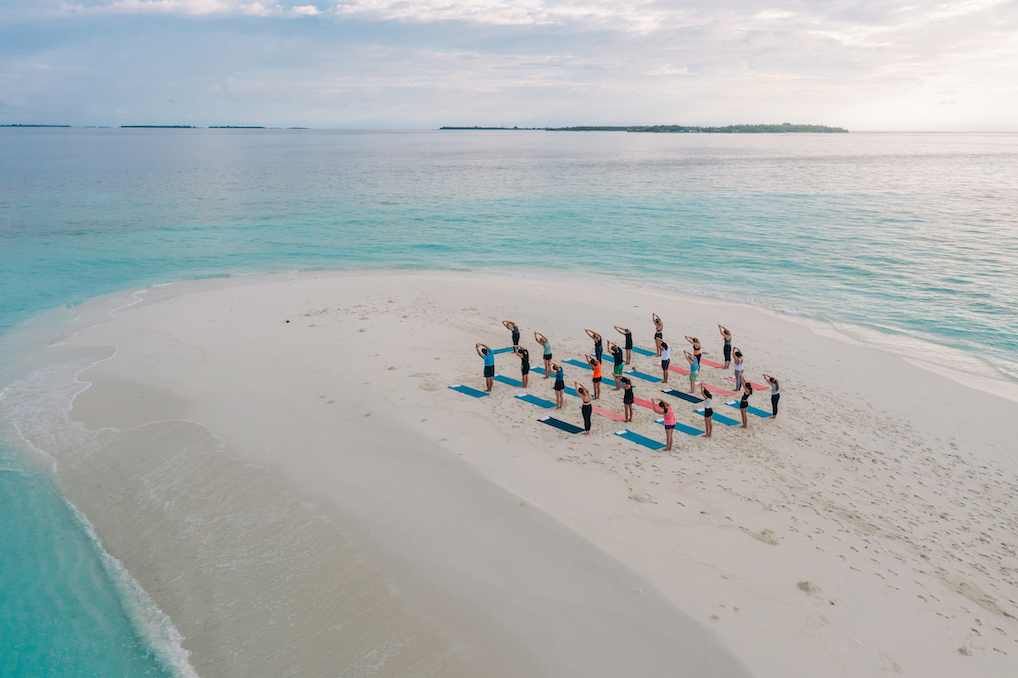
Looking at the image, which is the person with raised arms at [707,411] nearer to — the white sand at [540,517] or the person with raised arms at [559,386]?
the white sand at [540,517]

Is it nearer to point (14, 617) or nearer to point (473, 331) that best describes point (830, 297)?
point (473, 331)

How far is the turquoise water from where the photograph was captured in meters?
9.85

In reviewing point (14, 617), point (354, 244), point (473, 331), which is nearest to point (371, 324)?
point (473, 331)

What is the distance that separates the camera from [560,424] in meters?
14.1

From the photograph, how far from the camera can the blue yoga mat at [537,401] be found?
15289 mm

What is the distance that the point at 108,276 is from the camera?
3064cm

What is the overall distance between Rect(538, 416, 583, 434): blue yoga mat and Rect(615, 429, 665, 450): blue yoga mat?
1049 mm

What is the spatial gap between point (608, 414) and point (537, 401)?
2.02m

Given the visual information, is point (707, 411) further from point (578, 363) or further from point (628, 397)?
point (578, 363)

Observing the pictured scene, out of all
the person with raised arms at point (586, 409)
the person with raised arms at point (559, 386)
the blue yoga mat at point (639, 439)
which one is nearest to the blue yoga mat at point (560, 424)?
the person with raised arms at point (586, 409)

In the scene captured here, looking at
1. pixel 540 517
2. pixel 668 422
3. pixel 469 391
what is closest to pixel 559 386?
pixel 469 391

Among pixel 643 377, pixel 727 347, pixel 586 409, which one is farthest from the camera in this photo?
pixel 727 347

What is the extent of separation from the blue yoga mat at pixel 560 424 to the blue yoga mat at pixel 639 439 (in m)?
1.05

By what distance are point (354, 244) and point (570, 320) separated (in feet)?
73.3
